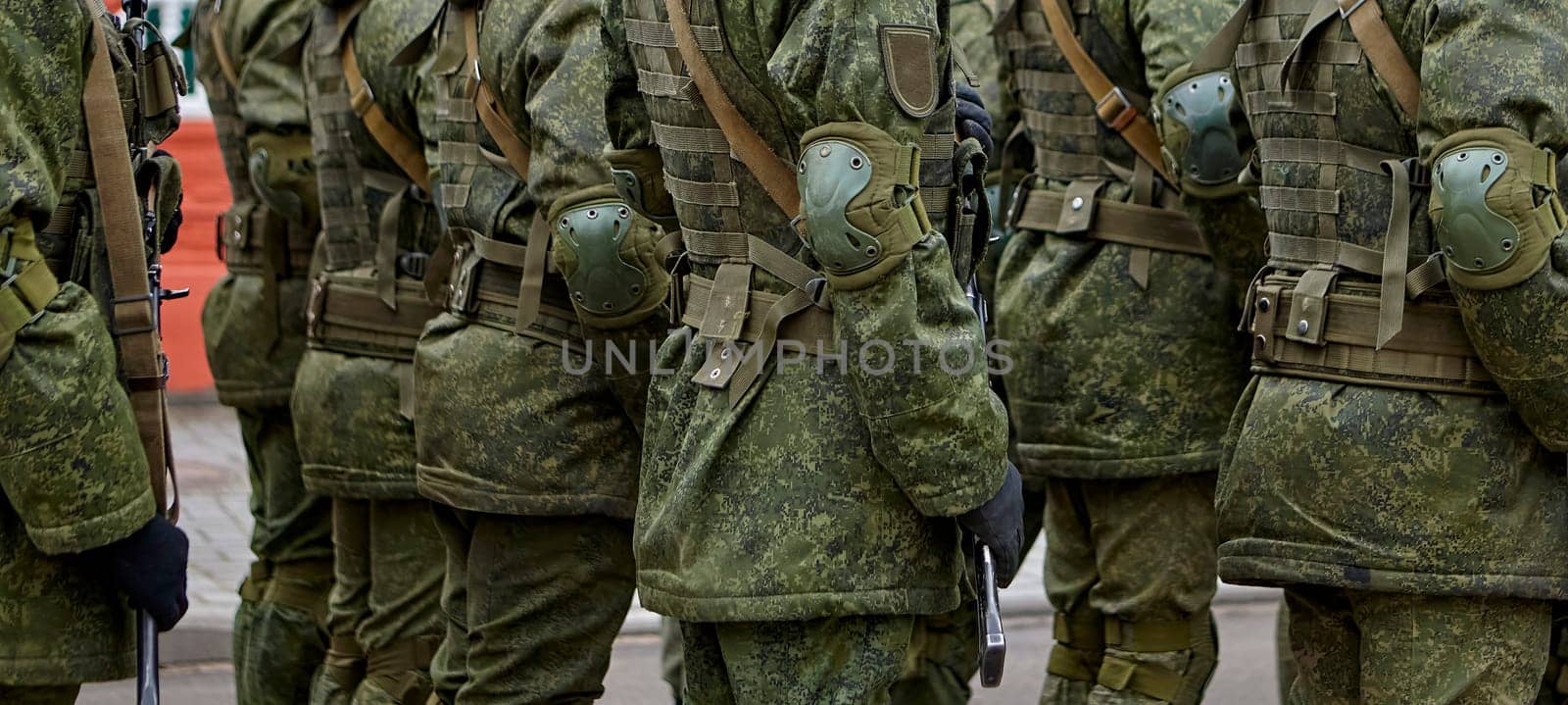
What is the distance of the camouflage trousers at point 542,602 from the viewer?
178 inches

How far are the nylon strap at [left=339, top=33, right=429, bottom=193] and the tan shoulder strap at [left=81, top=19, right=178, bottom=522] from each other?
113cm

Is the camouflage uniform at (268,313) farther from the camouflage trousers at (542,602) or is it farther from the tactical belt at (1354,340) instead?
the tactical belt at (1354,340)

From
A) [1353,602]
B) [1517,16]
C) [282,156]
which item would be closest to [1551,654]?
[1353,602]

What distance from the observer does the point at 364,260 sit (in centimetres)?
534

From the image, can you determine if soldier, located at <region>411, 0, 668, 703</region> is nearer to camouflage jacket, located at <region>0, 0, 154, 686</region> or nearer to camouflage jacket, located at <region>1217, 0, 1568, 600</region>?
camouflage jacket, located at <region>0, 0, 154, 686</region>

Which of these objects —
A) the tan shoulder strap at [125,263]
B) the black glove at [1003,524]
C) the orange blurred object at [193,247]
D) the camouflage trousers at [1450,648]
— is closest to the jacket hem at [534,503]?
the tan shoulder strap at [125,263]

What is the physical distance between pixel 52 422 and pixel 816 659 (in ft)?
4.71

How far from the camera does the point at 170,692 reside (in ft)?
21.5

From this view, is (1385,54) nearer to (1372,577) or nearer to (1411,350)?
(1411,350)

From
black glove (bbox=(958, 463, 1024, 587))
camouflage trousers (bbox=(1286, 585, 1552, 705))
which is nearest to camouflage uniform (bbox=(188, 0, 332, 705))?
black glove (bbox=(958, 463, 1024, 587))

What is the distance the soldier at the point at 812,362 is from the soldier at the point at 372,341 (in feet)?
5.08

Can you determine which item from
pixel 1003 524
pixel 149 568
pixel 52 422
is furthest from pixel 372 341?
pixel 1003 524

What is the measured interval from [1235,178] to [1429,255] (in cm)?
103

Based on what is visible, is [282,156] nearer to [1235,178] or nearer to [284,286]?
[284,286]
